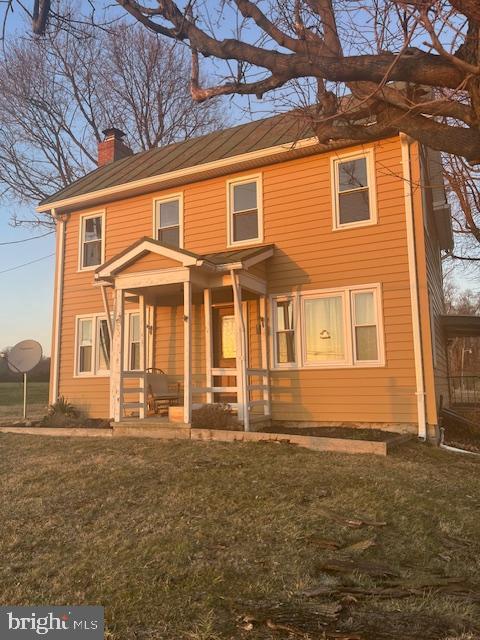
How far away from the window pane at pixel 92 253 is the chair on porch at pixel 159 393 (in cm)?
346

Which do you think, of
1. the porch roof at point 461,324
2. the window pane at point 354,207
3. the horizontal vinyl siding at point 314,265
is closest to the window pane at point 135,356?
the horizontal vinyl siding at point 314,265

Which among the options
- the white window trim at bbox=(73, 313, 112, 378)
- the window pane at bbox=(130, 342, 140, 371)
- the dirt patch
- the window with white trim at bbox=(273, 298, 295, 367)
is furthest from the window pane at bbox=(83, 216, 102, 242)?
the dirt patch

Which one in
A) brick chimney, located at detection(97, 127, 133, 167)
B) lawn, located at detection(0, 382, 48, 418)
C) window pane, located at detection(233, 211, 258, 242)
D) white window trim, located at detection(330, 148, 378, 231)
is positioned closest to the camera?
white window trim, located at detection(330, 148, 378, 231)

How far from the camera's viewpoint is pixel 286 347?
32.7 ft

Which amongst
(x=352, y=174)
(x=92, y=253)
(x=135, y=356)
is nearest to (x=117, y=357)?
(x=135, y=356)

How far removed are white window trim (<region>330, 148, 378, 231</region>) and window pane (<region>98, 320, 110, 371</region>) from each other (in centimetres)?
584

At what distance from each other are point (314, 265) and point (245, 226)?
1847 mm

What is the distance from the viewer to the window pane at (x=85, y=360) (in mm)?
12086

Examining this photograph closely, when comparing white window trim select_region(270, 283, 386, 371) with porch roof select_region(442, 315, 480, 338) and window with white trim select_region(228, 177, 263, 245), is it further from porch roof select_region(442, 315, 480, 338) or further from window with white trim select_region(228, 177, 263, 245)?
porch roof select_region(442, 315, 480, 338)

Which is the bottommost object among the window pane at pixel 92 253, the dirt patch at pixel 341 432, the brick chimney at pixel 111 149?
the dirt patch at pixel 341 432

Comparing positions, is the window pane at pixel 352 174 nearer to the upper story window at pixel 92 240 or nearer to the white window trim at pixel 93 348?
the upper story window at pixel 92 240

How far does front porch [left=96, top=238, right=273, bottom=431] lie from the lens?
901 cm

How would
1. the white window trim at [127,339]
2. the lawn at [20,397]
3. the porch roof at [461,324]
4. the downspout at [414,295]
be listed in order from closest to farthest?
the downspout at [414,295]
the white window trim at [127,339]
the porch roof at [461,324]
the lawn at [20,397]

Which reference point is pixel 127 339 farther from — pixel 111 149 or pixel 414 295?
pixel 111 149
